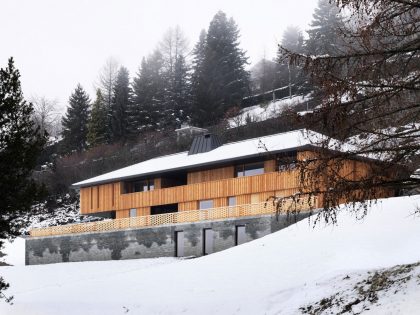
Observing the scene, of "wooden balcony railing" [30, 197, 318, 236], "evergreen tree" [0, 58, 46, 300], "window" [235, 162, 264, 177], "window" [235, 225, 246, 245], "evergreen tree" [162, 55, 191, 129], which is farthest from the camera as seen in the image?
"evergreen tree" [162, 55, 191, 129]

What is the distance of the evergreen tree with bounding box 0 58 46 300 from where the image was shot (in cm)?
1645

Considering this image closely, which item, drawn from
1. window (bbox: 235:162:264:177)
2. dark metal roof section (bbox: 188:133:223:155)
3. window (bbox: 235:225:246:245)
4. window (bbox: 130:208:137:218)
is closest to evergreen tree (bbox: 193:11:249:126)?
dark metal roof section (bbox: 188:133:223:155)

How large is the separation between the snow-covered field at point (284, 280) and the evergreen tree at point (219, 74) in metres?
39.8

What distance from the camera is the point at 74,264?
1457 inches

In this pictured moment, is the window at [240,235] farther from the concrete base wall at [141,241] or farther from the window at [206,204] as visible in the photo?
the window at [206,204]

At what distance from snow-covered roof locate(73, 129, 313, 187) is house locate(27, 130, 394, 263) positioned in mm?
62

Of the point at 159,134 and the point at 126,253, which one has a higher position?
the point at 159,134

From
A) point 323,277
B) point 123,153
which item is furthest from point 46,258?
point 323,277

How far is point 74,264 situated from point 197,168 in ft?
33.4

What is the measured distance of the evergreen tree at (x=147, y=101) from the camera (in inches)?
2694

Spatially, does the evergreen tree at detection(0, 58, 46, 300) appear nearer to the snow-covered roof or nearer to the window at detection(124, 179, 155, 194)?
the snow-covered roof

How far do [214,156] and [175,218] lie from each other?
449 cm

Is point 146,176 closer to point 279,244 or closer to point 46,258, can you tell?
point 46,258

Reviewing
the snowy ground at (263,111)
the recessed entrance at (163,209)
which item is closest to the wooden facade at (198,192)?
the recessed entrance at (163,209)
